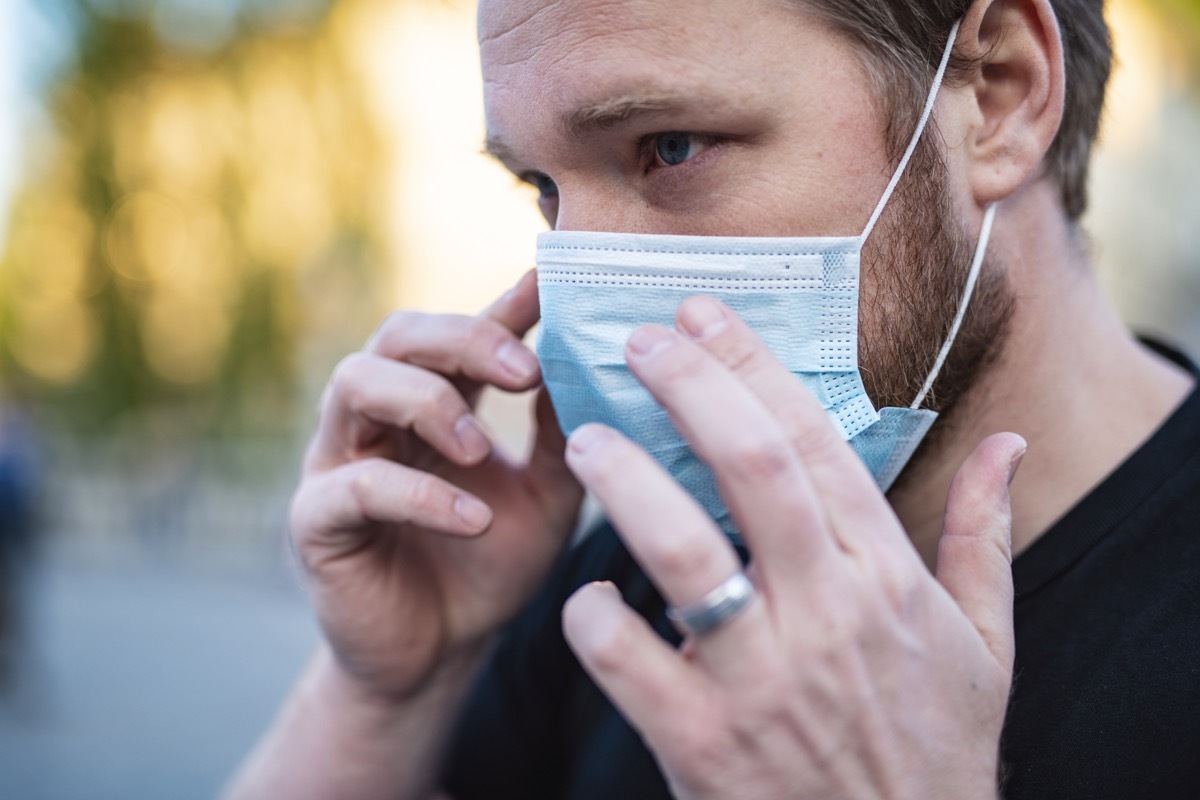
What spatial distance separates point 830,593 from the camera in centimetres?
111

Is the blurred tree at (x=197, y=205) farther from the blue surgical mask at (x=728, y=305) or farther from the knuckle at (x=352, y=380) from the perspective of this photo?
the blue surgical mask at (x=728, y=305)

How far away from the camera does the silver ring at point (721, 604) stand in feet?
3.59

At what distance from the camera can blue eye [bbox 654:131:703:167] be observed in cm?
160

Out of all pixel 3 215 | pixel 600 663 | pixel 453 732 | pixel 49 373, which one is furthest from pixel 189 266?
pixel 600 663

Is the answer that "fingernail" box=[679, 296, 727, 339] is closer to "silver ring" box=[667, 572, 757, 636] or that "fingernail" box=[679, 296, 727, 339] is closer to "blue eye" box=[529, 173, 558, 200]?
"silver ring" box=[667, 572, 757, 636]

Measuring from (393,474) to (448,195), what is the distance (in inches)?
639

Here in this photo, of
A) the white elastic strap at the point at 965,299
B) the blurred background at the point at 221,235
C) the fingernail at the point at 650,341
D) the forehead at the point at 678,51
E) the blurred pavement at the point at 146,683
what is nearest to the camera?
the fingernail at the point at 650,341

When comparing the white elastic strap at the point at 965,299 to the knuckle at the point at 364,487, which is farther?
the knuckle at the point at 364,487

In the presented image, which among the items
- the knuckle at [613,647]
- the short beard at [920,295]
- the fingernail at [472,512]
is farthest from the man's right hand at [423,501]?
the knuckle at [613,647]

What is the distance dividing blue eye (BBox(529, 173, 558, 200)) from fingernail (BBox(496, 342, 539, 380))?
294 mm

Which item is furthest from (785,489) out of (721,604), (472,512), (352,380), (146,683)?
(146,683)

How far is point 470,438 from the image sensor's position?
6.51 feet

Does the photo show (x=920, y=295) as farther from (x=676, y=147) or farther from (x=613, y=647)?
(x=613, y=647)

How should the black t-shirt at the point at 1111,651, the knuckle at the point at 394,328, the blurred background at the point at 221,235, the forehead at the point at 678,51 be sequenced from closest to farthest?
the black t-shirt at the point at 1111,651 < the forehead at the point at 678,51 < the knuckle at the point at 394,328 < the blurred background at the point at 221,235
